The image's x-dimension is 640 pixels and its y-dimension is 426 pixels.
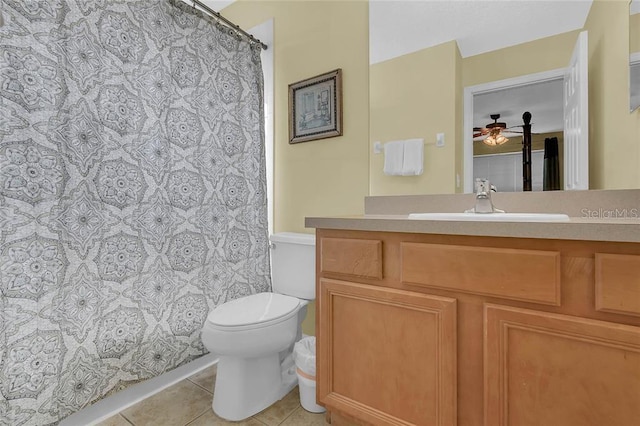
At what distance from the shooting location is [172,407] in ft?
4.78

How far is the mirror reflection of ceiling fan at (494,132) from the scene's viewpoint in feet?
4.50

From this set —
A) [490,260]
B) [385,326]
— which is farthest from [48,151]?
[490,260]

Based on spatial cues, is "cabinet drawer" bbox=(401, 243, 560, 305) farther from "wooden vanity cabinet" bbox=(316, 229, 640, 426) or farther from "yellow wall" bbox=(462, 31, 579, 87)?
"yellow wall" bbox=(462, 31, 579, 87)

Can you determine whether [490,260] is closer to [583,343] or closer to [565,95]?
[583,343]

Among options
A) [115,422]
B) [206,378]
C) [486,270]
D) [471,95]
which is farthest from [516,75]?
[115,422]

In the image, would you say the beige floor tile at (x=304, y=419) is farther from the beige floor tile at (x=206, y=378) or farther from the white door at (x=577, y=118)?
the white door at (x=577, y=118)

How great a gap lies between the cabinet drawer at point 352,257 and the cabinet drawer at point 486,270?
0.10 m

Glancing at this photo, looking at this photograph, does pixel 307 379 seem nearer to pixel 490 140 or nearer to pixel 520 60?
pixel 490 140

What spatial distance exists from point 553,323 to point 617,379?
0.18 metres

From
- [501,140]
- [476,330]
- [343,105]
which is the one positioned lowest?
[476,330]

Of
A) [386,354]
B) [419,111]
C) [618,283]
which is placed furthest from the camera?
[419,111]

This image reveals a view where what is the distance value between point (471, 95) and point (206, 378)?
2016 mm

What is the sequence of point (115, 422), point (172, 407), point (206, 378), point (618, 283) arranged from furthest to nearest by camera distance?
point (206, 378), point (172, 407), point (115, 422), point (618, 283)

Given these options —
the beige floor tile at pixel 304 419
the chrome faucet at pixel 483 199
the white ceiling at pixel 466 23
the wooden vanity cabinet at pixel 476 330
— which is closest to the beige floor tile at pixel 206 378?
the beige floor tile at pixel 304 419
